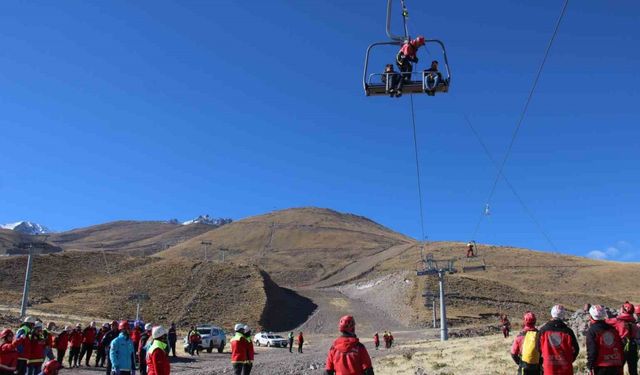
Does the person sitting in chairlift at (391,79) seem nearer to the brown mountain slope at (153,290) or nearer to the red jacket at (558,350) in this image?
the red jacket at (558,350)

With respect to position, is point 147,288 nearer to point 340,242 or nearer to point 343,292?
point 343,292

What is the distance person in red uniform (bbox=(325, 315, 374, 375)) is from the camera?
718 centimetres

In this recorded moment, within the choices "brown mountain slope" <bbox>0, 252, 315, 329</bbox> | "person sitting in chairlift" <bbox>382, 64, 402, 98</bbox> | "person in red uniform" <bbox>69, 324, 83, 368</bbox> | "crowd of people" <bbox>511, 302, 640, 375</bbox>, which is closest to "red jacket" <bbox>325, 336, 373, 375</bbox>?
"crowd of people" <bbox>511, 302, 640, 375</bbox>

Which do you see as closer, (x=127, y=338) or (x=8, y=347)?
(x=8, y=347)

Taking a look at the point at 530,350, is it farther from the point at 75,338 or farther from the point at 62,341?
the point at 75,338

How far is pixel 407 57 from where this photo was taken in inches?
551

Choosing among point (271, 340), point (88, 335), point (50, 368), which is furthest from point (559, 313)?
point (271, 340)

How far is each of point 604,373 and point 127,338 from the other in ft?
30.8

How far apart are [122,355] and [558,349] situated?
8.64m

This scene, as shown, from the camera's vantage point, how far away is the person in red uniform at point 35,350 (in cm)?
1333

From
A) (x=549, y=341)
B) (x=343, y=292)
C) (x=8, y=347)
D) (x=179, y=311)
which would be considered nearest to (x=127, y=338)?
(x=8, y=347)

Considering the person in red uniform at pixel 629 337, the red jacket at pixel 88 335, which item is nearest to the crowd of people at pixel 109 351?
the red jacket at pixel 88 335

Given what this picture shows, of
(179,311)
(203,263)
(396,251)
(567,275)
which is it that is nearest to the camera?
(179,311)

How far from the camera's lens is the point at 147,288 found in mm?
78875
